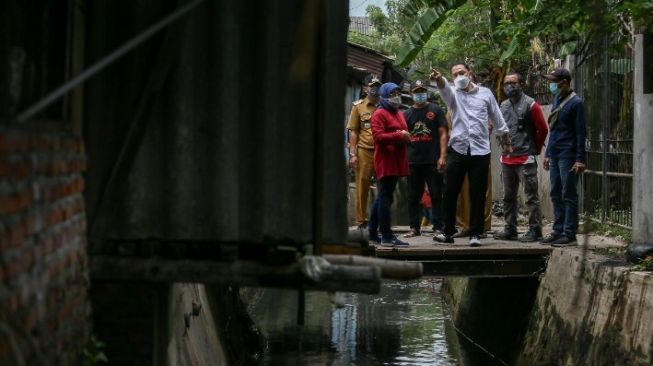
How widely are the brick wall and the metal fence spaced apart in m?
7.12

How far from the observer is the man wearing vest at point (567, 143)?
34.3ft

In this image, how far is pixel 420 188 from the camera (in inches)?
469

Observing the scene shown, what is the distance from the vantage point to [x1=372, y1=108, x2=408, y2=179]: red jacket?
1077cm

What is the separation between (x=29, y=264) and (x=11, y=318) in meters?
0.42

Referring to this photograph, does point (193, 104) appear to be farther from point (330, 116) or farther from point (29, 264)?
point (29, 264)

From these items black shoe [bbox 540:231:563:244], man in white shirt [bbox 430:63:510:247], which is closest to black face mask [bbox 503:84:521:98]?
man in white shirt [bbox 430:63:510:247]

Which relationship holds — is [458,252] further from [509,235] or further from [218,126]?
[218,126]

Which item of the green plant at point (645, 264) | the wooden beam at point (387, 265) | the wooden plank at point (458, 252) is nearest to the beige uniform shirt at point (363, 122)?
the wooden plank at point (458, 252)

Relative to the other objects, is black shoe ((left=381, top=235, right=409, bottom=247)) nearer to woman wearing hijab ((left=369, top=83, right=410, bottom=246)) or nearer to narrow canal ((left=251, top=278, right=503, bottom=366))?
woman wearing hijab ((left=369, top=83, right=410, bottom=246))

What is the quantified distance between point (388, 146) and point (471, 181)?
0.96 metres

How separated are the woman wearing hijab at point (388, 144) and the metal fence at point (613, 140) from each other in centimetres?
208

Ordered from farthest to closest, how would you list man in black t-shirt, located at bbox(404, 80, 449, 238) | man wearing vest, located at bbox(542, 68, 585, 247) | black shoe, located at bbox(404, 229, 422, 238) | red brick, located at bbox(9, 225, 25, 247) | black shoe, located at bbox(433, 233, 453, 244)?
black shoe, located at bbox(404, 229, 422, 238), man in black t-shirt, located at bbox(404, 80, 449, 238), black shoe, located at bbox(433, 233, 453, 244), man wearing vest, located at bbox(542, 68, 585, 247), red brick, located at bbox(9, 225, 25, 247)

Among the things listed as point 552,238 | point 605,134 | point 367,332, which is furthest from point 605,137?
point 367,332

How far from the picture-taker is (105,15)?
5.64 meters
